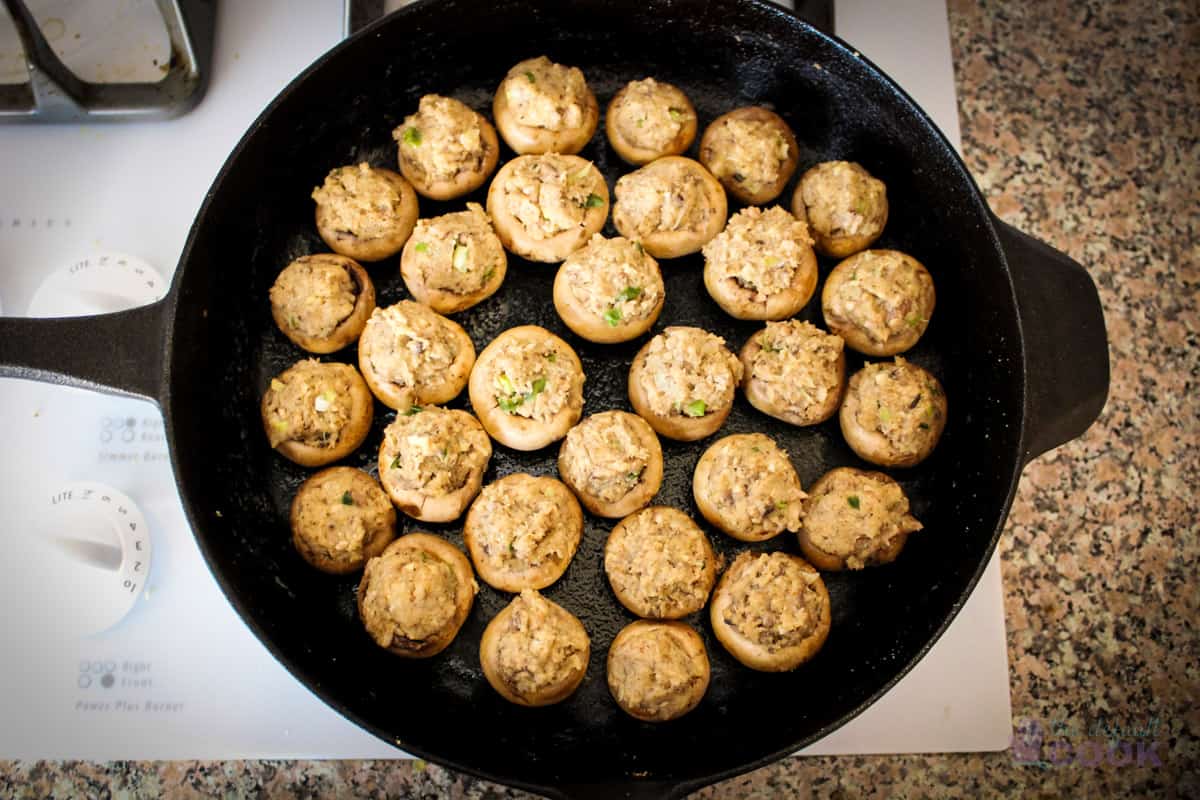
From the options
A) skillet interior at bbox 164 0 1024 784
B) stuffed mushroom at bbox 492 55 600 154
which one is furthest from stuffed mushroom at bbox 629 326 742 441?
stuffed mushroom at bbox 492 55 600 154

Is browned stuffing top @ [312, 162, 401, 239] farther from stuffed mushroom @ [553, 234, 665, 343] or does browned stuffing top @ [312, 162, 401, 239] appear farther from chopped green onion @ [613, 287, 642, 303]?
chopped green onion @ [613, 287, 642, 303]

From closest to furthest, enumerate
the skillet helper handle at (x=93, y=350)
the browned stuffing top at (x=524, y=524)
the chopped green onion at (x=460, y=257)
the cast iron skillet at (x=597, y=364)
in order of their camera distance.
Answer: the skillet helper handle at (x=93, y=350), the cast iron skillet at (x=597, y=364), the browned stuffing top at (x=524, y=524), the chopped green onion at (x=460, y=257)

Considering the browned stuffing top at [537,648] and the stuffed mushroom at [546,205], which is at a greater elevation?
the stuffed mushroom at [546,205]

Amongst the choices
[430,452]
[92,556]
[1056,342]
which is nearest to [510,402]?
[430,452]

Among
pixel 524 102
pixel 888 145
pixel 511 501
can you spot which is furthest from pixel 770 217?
pixel 511 501

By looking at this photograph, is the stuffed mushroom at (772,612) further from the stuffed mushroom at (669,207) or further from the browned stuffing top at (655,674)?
the stuffed mushroom at (669,207)

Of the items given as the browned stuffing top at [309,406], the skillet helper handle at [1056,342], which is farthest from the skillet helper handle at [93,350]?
the skillet helper handle at [1056,342]

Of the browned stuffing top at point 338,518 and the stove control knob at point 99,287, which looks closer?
the browned stuffing top at point 338,518

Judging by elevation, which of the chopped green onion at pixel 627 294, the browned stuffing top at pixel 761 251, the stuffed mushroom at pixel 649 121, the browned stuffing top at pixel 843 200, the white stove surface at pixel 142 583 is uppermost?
the stuffed mushroom at pixel 649 121
